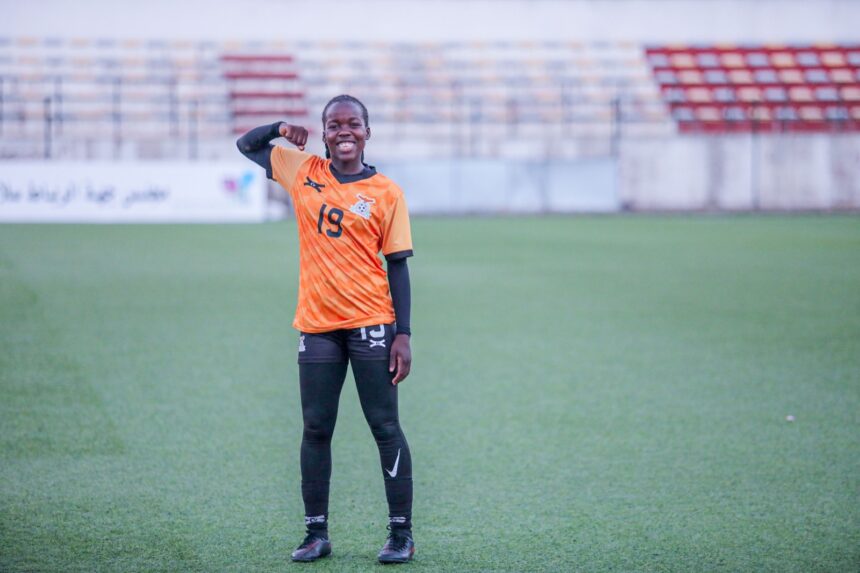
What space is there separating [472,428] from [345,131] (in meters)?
2.77

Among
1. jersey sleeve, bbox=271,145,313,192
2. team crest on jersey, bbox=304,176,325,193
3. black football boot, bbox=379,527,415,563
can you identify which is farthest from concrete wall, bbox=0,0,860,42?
black football boot, bbox=379,527,415,563

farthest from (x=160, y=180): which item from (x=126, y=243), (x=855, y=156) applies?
(x=855, y=156)

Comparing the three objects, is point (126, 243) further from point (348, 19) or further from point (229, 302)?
point (348, 19)

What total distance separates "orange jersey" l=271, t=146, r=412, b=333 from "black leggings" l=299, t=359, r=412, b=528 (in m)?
0.17

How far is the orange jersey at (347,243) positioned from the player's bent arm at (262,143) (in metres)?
0.24

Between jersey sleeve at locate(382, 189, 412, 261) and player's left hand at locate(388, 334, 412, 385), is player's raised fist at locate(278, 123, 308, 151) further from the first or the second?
player's left hand at locate(388, 334, 412, 385)

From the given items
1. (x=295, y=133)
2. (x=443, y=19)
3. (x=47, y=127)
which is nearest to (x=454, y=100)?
(x=443, y=19)

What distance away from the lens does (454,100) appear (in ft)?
97.5

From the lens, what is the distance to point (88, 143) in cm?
2606

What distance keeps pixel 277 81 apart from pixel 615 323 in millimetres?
22155

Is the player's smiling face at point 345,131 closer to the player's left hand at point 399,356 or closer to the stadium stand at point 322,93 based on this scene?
the player's left hand at point 399,356

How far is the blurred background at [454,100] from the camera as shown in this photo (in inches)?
1022

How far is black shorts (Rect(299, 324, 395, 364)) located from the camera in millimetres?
3822

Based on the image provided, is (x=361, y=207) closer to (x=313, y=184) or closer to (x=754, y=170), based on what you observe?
(x=313, y=184)
